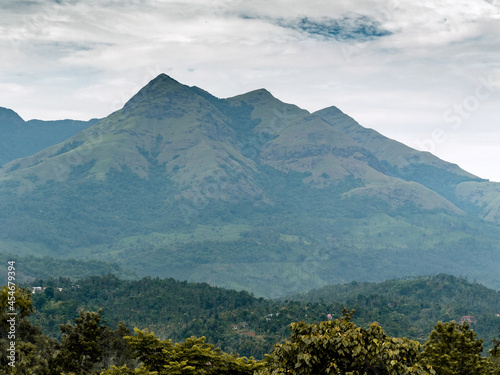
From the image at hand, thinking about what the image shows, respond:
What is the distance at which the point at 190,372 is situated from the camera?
4112 centimetres

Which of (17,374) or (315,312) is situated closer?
(17,374)

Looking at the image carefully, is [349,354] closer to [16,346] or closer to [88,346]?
[88,346]

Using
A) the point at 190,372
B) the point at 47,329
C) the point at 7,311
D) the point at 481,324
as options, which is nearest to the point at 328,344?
the point at 190,372

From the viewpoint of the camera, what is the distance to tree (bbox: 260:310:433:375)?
27062 mm

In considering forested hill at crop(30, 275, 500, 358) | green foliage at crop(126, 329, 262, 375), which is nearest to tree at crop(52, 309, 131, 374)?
green foliage at crop(126, 329, 262, 375)

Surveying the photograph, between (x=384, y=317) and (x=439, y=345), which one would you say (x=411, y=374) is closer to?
(x=439, y=345)

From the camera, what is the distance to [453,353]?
57344 mm

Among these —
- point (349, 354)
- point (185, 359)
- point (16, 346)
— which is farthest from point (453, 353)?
point (16, 346)

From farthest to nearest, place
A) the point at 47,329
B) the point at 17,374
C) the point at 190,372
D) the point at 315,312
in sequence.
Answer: the point at 315,312 < the point at 47,329 < the point at 17,374 < the point at 190,372

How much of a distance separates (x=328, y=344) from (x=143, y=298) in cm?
17454

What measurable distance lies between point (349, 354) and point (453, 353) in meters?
34.5

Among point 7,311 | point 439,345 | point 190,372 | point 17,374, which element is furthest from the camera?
point 439,345

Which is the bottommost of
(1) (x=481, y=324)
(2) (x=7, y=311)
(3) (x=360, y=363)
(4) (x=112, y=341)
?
(1) (x=481, y=324)

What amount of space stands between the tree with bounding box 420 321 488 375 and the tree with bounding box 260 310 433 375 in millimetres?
30876
